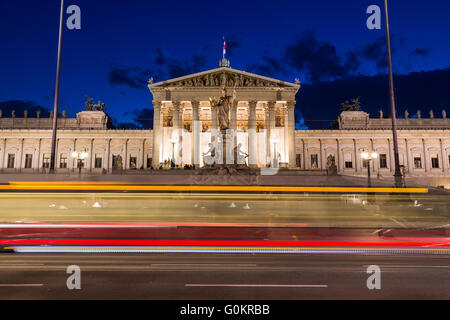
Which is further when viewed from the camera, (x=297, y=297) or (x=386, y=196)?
(x=386, y=196)

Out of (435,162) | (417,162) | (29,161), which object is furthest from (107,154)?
(435,162)

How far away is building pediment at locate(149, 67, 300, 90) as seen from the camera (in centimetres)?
5531

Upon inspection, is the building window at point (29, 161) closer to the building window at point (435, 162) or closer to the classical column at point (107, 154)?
the classical column at point (107, 154)

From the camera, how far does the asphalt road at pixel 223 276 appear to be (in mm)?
6180

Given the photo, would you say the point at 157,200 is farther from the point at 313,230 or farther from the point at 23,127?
the point at 23,127

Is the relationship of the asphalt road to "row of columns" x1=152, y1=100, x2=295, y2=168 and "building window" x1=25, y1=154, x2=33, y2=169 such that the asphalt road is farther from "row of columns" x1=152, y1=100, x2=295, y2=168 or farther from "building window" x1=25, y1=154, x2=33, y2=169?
"building window" x1=25, y1=154, x2=33, y2=169

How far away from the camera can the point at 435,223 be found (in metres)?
10.8

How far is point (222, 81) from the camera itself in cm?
5525

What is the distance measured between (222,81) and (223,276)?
50771 millimetres

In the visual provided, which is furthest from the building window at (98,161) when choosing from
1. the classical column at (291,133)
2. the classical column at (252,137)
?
the classical column at (291,133)

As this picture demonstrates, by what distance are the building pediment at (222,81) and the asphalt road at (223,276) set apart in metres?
48.9
